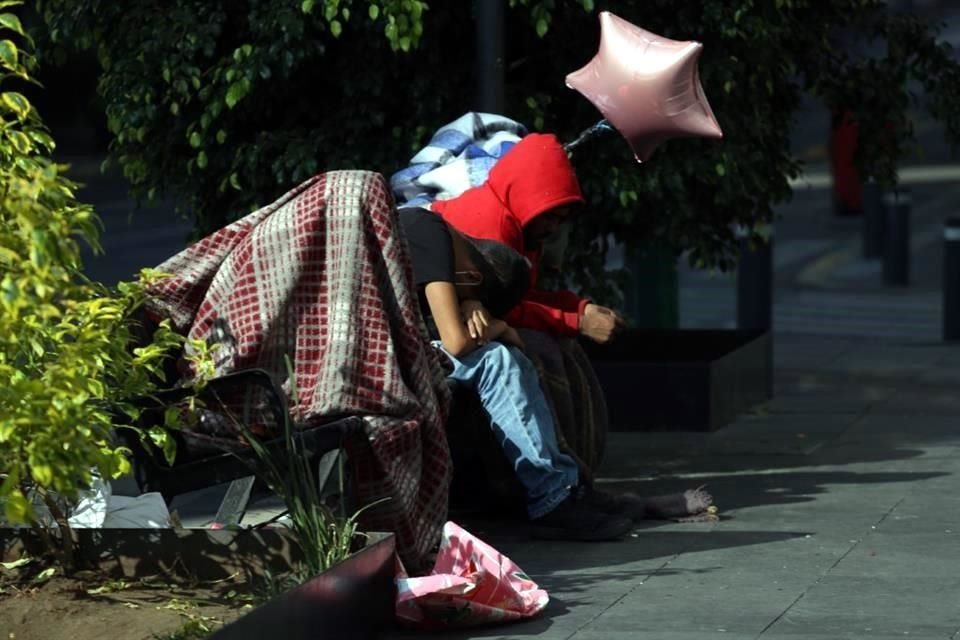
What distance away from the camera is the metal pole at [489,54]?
7.32 metres

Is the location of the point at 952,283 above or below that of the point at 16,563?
below

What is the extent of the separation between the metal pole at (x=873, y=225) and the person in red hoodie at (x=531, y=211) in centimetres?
1177

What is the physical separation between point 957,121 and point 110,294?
465 centimetres

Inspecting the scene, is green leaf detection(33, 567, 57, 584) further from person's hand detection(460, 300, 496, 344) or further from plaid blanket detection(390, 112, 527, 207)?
plaid blanket detection(390, 112, 527, 207)

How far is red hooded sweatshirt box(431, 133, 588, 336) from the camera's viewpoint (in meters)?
6.67

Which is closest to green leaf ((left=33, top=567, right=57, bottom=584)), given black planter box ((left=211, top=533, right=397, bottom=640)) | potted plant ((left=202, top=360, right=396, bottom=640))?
potted plant ((left=202, top=360, right=396, bottom=640))

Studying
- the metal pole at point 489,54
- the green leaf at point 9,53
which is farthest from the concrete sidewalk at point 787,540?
the green leaf at point 9,53

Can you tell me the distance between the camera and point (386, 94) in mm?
7844

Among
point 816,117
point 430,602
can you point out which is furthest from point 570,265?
point 816,117

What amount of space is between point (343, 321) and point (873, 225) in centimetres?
1337

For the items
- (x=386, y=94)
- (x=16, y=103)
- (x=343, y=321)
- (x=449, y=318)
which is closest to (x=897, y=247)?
(x=386, y=94)

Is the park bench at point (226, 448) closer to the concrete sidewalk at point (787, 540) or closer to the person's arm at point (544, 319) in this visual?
the concrete sidewalk at point (787, 540)

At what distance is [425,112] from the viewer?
7.76 meters

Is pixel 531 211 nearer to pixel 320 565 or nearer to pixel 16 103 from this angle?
pixel 320 565
